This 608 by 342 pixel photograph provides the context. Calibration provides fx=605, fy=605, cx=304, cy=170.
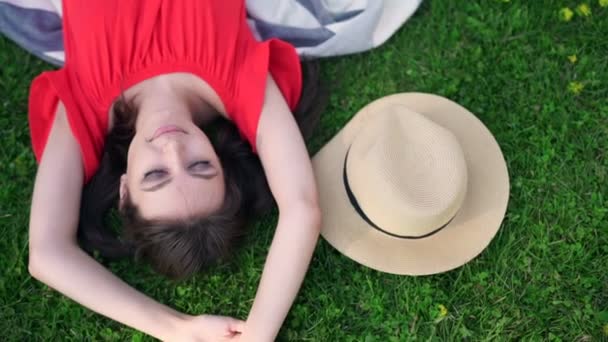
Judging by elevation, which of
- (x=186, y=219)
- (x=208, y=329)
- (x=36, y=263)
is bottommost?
(x=208, y=329)

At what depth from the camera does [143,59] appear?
316 cm

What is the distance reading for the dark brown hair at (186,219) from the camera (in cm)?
288

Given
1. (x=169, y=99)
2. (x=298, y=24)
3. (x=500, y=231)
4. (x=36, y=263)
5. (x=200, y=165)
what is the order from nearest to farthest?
(x=200, y=165), (x=36, y=263), (x=169, y=99), (x=500, y=231), (x=298, y=24)

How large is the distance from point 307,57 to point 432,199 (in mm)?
1267

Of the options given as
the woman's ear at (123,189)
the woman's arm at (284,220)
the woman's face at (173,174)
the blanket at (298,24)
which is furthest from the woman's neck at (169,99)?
the blanket at (298,24)

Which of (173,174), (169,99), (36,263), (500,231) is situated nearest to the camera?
A: (173,174)

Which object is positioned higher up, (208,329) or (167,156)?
(167,156)

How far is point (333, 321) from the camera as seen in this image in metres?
3.24

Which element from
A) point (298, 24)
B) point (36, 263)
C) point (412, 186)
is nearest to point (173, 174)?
point (36, 263)

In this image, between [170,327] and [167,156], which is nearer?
Result: [167,156]

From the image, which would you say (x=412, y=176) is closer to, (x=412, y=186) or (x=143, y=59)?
(x=412, y=186)

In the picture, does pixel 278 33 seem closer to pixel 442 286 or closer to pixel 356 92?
pixel 356 92

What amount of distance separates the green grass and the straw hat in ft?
0.50

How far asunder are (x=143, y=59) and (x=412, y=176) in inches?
59.5
